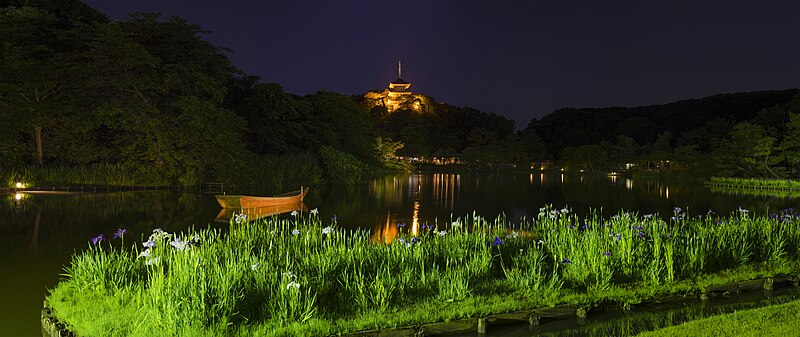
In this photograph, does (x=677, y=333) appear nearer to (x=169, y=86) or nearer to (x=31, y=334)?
(x=31, y=334)

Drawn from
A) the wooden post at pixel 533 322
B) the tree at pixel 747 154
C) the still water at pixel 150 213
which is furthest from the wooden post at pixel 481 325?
the tree at pixel 747 154

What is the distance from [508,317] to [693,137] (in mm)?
69652

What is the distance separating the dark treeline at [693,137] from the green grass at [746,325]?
4466cm

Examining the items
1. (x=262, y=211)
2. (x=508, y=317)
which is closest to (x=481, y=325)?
(x=508, y=317)

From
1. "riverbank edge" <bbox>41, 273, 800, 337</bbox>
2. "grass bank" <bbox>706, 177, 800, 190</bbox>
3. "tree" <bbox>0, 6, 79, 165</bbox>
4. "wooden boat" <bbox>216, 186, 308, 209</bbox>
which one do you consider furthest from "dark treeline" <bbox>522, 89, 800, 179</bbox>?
"tree" <bbox>0, 6, 79, 165</bbox>

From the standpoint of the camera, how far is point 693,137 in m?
67.8

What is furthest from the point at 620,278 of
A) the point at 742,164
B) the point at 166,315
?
the point at 742,164

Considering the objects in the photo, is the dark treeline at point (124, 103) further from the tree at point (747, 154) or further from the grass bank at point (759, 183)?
the tree at point (747, 154)

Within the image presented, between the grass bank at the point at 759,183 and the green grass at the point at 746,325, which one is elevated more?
the grass bank at the point at 759,183

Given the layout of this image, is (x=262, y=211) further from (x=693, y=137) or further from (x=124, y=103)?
(x=693, y=137)

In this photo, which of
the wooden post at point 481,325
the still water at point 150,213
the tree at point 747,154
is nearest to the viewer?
the wooden post at point 481,325

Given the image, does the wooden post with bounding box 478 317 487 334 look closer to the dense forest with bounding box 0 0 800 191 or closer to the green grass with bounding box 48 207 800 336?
the green grass with bounding box 48 207 800 336

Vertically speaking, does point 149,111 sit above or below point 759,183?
above

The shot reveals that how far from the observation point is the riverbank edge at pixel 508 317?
652cm
